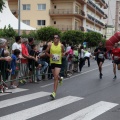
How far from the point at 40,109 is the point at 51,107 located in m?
0.38

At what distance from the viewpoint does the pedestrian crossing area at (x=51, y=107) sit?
7.19 metres

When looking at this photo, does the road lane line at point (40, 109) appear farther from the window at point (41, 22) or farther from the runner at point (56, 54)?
the window at point (41, 22)

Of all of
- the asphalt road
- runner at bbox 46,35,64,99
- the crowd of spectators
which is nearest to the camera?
the asphalt road

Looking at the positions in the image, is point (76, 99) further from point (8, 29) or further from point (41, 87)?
point (8, 29)

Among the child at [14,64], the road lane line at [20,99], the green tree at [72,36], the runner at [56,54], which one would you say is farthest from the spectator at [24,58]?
the green tree at [72,36]

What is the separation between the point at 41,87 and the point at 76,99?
2729mm

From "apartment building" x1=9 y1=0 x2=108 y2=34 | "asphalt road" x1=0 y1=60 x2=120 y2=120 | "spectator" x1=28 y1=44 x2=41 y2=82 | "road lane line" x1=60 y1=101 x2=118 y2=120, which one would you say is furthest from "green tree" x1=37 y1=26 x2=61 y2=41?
"road lane line" x1=60 y1=101 x2=118 y2=120

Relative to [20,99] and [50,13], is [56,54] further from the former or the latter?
[50,13]

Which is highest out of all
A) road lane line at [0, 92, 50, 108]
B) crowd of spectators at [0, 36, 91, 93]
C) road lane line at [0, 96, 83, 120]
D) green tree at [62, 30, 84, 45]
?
green tree at [62, 30, 84, 45]

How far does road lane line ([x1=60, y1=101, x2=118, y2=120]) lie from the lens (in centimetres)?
725

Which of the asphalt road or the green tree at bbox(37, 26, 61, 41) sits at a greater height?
the green tree at bbox(37, 26, 61, 41)

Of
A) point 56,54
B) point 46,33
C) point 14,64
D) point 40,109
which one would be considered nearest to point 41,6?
point 46,33

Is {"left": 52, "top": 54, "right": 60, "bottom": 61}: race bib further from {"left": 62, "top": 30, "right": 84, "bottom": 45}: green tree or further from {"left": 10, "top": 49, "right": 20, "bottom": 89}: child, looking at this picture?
{"left": 62, "top": 30, "right": 84, "bottom": 45}: green tree

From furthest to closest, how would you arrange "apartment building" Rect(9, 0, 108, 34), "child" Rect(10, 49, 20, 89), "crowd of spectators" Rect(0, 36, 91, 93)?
"apartment building" Rect(9, 0, 108, 34) < "child" Rect(10, 49, 20, 89) < "crowd of spectators" Rect(0, 36, 91, 93)
